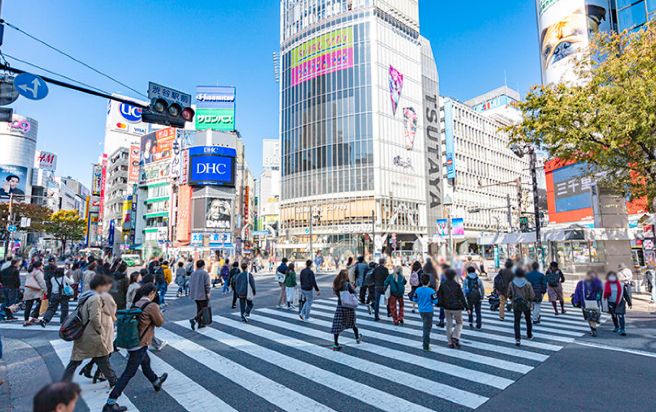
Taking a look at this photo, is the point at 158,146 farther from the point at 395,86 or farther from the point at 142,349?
the point at 142,349

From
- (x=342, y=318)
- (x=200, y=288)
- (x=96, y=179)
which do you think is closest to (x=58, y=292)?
(x=200, y=288)

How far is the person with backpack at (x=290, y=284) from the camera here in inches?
551

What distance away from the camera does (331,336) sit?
9594 mm

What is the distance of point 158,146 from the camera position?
221 ft

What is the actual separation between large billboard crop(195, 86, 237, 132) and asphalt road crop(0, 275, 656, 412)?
2197 inches

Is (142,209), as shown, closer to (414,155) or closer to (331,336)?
(414,155)

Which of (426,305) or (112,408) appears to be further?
(426,305)

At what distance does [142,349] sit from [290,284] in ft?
28.9

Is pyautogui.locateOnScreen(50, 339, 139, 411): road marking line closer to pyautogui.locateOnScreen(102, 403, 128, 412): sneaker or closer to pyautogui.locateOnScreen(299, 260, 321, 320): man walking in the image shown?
pyautogui.locateOnScreen(102, 403, 128, 412): sneaker

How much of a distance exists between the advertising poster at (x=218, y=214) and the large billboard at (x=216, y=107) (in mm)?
13335

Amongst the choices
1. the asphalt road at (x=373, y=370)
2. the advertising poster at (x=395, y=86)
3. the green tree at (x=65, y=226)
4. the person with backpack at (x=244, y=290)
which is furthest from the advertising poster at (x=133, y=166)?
the person with backpack at (x=244, y=290)

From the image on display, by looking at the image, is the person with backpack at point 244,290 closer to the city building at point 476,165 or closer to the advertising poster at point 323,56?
the advertising poster at point 323,56

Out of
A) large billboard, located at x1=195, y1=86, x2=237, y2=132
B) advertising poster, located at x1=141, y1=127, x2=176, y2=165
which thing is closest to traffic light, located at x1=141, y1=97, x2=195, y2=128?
large billboard, located at x1=195, y1=86, x2=237, y2=132

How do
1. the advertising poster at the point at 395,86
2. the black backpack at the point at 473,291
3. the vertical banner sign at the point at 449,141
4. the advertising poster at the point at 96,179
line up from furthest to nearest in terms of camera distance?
1. the advertising poster at the point at 96,179
2. the vertical banner sign at the point at 449,141
3. the advertising poster at the point at 395,86
4. the black backpack at the point at 473,291
